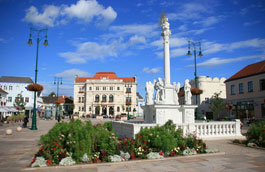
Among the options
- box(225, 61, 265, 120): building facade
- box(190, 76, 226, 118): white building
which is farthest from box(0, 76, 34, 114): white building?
box(225, 61, 265, 120): building facade

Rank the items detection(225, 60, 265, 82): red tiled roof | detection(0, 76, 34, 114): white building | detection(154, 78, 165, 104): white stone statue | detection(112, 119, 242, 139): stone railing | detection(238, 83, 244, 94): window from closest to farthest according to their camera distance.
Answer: detection(112, 119, 242, 139): stone railing
detection(154, 78, 165, 104): white stone statue
detection(225, 60, 265, 82): red tiled roof
detection(238, 83, 244, 94): window
detection(0, 76, 34, 114): white building

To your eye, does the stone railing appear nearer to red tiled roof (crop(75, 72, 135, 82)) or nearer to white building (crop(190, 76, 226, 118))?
white building (crop(190, 76, 226, 118))

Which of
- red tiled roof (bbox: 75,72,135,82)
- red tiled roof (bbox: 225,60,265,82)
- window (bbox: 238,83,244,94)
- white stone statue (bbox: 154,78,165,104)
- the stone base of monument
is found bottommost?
the stone base of monument

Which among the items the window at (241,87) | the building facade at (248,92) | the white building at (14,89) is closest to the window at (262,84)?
the building facade at (248,92)

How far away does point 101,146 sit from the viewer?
7664 mm

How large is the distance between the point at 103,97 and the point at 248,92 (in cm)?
5661

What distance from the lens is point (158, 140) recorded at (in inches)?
320

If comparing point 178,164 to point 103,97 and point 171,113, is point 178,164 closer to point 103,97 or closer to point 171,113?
point 171,113

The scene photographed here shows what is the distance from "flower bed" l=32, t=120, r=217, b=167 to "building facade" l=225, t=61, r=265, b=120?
84.8 ft

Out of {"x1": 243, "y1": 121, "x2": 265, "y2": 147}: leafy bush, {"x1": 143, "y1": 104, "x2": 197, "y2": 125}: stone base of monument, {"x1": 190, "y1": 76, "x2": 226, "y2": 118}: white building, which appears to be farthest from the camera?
{"x1": 190, "y1": 76, "x2": 226, "y2": 118}: white building

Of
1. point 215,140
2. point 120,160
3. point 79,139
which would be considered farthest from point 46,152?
point 215,140

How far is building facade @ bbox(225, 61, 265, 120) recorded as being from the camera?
3030 centimetres

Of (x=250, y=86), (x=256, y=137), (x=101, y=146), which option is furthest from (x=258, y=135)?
(x=250, y=86)

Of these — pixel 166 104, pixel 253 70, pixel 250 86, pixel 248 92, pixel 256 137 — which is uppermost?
pixel 253 70
